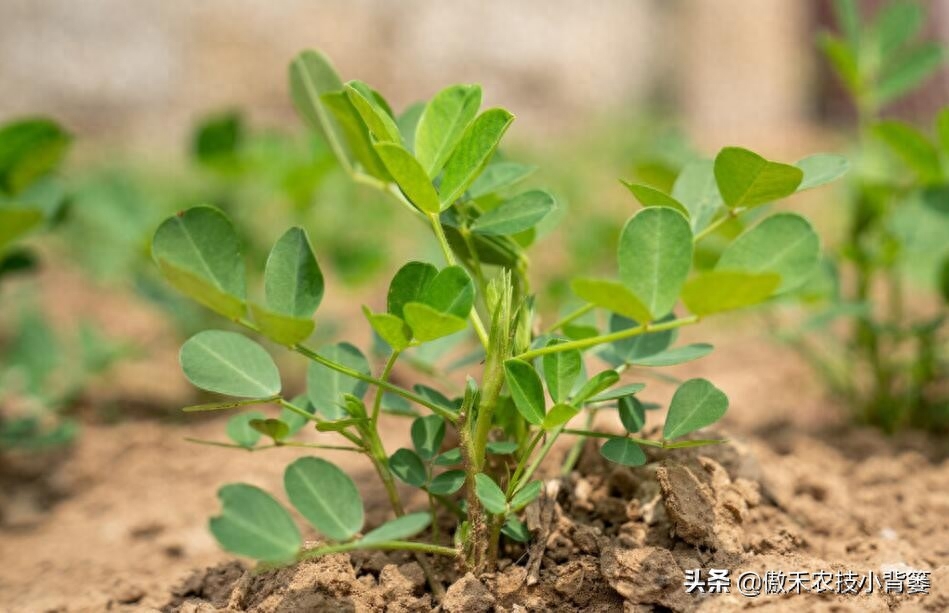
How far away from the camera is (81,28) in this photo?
4.39 m

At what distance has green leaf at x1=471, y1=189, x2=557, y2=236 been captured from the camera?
822 mm

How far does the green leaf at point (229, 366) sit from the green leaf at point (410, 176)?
0.19 meters

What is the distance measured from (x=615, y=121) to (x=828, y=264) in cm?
323

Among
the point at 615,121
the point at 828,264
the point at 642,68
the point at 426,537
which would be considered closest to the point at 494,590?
the point at 426,537

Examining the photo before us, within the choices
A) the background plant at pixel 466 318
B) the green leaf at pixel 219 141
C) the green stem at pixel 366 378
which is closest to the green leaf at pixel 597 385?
the background plant at pixel 466 318

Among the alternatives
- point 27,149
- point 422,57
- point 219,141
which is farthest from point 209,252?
point 422,57

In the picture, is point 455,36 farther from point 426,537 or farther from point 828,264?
point 426,537

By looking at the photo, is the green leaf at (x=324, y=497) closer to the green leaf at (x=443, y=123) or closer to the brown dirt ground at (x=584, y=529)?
the brown dirt ground at (x=584, y=529)

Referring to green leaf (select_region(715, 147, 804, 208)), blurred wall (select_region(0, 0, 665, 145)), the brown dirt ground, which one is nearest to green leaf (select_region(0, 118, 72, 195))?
the brown dirt ground

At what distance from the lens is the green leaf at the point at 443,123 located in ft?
2.76

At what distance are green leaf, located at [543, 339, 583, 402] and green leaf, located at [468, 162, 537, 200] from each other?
184 millimetres

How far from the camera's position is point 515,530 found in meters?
0.85

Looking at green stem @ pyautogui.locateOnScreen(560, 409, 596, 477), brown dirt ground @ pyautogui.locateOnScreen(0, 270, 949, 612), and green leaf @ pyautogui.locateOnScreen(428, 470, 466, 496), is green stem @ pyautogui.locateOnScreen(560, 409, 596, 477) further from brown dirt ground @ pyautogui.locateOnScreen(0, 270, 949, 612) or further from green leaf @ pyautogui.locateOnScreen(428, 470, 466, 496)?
Answer: green leaf @ pyautogui.locateOnScreen(428, 470, 466, 496)

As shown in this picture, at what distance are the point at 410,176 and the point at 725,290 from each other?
10.4 inches
